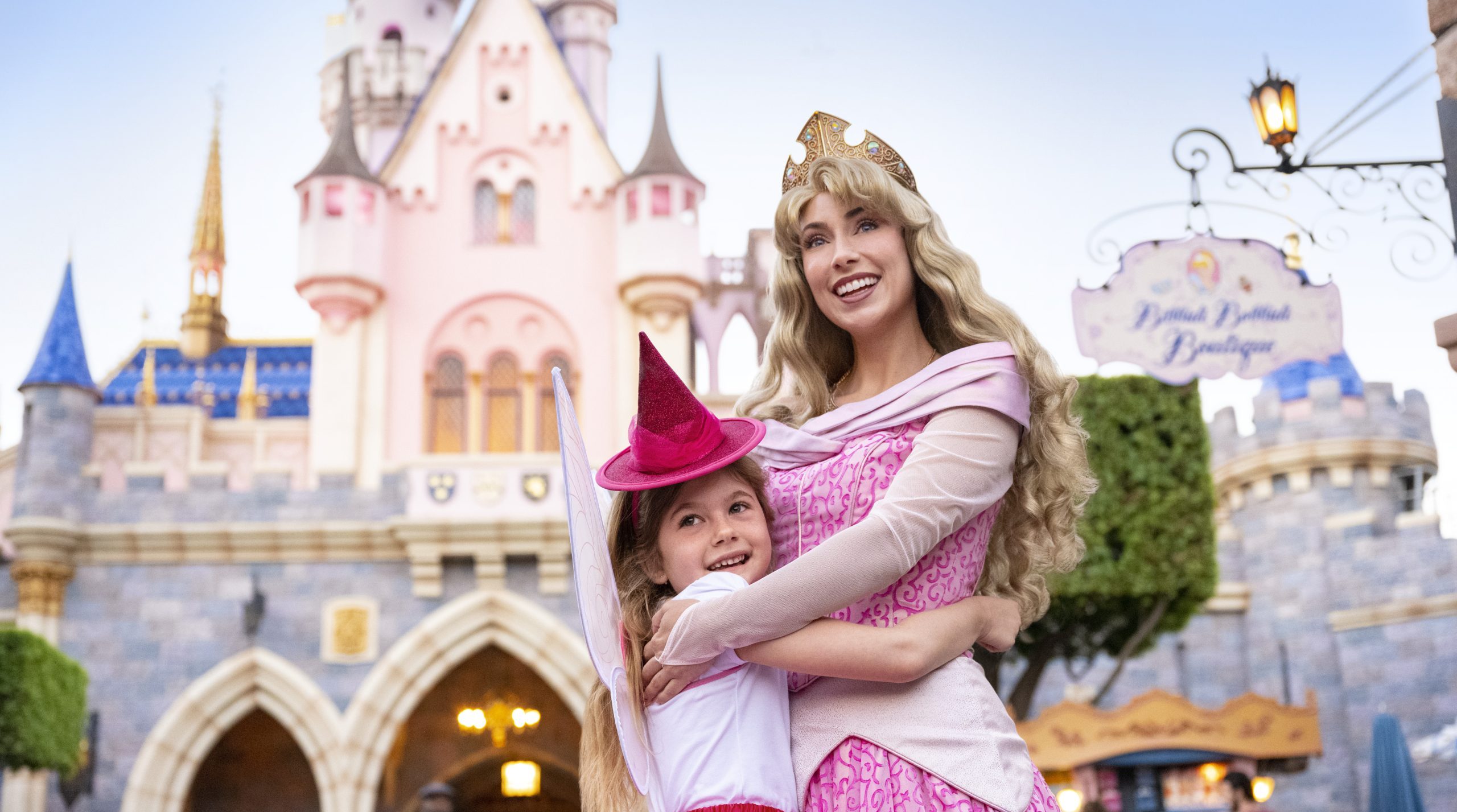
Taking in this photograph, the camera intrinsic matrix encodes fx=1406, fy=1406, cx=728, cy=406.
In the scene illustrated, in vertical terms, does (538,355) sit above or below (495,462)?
above

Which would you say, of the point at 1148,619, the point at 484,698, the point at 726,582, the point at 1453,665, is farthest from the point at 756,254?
the point at 726,582

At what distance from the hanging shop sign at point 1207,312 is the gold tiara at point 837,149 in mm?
5714

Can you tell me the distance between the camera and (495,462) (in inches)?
581

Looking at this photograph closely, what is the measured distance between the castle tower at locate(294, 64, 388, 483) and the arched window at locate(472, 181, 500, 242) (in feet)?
3.69

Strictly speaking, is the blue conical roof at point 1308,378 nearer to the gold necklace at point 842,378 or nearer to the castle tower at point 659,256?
the castle tower at point 659,256

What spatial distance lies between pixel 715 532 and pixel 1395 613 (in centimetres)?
1532

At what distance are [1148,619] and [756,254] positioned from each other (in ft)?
27.9

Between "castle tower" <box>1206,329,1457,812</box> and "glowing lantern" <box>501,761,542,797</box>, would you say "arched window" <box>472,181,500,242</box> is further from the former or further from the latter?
"castle tower" <box>1206,329,1457,812</box>

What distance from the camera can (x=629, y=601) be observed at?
211 cm

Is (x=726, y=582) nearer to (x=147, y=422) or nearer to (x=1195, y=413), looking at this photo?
(x=1195, y=413)

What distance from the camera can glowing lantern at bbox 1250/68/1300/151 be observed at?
671cm

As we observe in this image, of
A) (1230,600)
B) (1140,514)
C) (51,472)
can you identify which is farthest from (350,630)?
(1230,600)

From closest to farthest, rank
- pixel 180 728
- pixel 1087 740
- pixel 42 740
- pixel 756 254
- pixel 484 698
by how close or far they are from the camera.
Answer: pixel 1087 740 < pixel 42 740 < pixel 180 728 < pixel 484 698 < pixel 756 254

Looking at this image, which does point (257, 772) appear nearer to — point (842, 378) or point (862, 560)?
point (842, 378)
